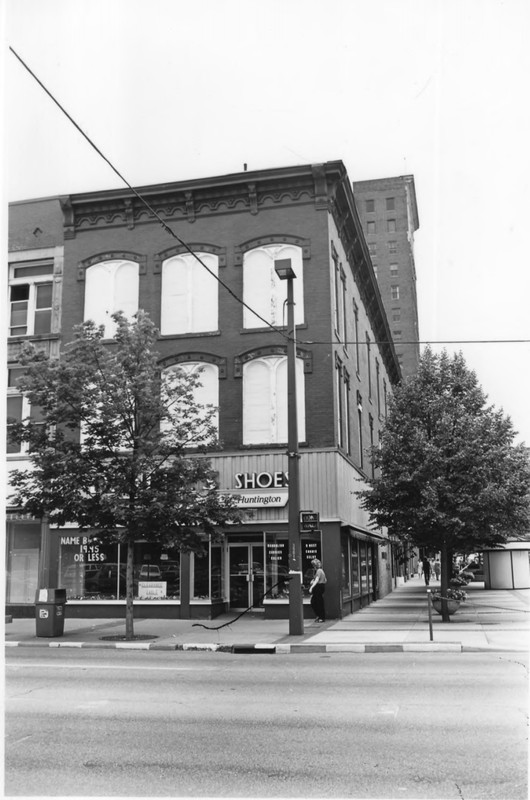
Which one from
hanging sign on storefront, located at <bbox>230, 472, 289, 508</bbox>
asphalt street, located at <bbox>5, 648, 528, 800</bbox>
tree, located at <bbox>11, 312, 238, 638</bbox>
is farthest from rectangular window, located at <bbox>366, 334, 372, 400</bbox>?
asphalt street, located at <bbox>5, 648, 528, 800</bbox>

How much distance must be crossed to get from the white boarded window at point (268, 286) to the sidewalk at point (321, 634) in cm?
907

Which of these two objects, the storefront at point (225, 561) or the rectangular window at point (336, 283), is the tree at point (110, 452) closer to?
the storefront at point (225, 561)

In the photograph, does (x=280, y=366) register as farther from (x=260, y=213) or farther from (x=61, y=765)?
(x=61, y=765)

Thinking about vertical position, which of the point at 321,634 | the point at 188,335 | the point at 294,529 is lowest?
the point at 321,634

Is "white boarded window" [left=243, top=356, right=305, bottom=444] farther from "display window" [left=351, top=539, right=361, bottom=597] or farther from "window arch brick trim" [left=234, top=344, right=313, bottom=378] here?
"display window" [left=351, top=539, right=361, bottom=597]

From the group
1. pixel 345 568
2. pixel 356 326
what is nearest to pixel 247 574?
pixel 345 568

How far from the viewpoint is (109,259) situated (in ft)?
85.0

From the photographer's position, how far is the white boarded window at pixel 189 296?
24.8 metres

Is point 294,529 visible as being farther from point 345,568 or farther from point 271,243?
point 271,243

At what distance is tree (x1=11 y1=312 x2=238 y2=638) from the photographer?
17859mm

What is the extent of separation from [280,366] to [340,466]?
357 cm

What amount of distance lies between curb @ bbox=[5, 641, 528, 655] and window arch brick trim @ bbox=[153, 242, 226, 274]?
12816 millimetres

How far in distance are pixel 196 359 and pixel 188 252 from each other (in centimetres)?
362

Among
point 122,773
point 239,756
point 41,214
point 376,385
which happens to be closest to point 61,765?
point 122,773
